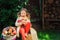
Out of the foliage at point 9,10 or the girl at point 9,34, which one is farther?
the foliage at point 9,10

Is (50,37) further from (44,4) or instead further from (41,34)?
(44,4)

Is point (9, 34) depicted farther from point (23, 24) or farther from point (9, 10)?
point (9, 10)

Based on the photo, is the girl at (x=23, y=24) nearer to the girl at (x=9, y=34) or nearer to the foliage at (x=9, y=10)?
the girl at (x=9, y=34)

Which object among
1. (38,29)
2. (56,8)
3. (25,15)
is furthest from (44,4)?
(25,15)

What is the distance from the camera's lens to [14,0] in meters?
4.45

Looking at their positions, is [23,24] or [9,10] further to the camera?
[9,10]

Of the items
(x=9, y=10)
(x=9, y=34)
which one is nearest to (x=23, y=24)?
(x=9, y=34)

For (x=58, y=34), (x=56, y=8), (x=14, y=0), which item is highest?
(x=14, y=0)

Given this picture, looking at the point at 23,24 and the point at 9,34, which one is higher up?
the point at 23,24

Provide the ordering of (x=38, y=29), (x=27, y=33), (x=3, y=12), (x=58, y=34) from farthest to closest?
(x=38, y=29) → (x=58, y=34) → (x=3, y=12) → (x=27, y=33)

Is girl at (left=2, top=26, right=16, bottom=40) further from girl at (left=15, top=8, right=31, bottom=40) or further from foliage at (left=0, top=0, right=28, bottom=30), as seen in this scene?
foliage at (left=0, top=0, right=28, bottom=30)

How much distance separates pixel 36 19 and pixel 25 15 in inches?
146

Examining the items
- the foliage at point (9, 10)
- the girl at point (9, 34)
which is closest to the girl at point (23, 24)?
the girl at point (9, 34)

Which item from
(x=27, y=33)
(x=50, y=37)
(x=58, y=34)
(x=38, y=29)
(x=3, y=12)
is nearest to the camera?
(x=27, y=33)
